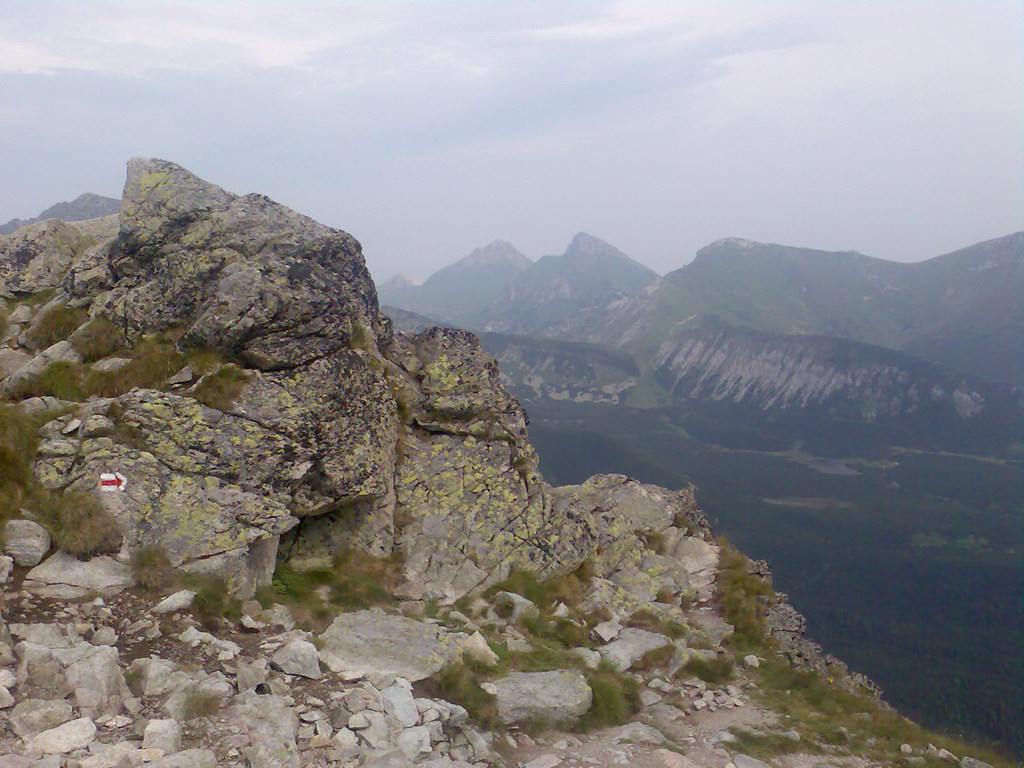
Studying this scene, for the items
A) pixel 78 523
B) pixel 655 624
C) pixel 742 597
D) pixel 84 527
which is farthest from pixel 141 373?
pixel 742 597

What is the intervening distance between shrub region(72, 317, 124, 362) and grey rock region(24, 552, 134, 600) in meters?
9.55

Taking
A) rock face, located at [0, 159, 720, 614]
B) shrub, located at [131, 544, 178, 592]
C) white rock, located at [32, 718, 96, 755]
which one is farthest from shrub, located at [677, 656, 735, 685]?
white rock, located at [32, 718, 96, 755]

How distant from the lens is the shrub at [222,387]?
17797mm

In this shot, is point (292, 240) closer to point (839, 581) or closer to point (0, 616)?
point (0, 616)

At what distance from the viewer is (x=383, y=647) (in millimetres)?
14812

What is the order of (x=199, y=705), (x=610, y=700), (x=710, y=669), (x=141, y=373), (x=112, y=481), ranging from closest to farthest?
(x=199, y=705) < (x=112, y=481) < (x=610, y=700) < (x=141, y=373) < (x=710, y=669)

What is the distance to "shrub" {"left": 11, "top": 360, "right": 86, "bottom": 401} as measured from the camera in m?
18.4

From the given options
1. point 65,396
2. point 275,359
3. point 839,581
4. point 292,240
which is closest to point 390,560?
point 275,359

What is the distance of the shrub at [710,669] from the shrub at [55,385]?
21083 mm

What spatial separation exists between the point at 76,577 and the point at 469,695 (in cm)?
916

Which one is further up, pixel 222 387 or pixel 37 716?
pixel 222 387

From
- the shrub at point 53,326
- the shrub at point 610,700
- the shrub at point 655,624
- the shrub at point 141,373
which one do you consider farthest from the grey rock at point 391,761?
the shrub at point 53,326

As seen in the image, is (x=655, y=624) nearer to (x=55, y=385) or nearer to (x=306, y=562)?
(x=306, y=562)

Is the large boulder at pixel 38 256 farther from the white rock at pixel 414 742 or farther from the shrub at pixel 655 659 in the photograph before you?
the shrub at pixel 655 659
